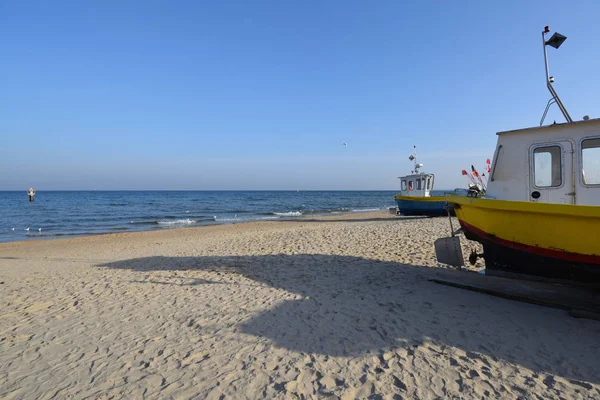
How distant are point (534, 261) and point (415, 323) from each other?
2143 millimetres

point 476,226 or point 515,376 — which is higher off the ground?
point 476,226

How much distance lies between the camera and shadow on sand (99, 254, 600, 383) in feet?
12.2

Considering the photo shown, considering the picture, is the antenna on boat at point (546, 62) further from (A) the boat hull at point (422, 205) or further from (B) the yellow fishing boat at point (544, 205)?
(A) the boat hull at point (422, 205)

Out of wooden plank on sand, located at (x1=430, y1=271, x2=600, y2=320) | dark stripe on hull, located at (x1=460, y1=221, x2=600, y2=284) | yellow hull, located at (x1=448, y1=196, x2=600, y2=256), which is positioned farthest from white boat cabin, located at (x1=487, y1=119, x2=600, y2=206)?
wooden plank on sand, located at (x1=430, y1=271, x2=600, y2=320)

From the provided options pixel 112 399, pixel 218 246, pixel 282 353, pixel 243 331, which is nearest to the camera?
pixel 112 399

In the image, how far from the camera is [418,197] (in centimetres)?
2141

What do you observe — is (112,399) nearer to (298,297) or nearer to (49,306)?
(298,297)

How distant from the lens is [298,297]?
18.7 ft

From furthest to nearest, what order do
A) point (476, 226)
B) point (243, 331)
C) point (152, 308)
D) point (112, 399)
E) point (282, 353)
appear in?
point (476, 226) → point (152, 308) → point (243, 331) → point (282, 353) → point (112, 399)

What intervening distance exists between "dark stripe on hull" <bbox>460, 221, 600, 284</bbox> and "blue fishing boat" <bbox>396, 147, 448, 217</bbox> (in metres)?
15.4

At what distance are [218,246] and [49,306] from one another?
20.3ft

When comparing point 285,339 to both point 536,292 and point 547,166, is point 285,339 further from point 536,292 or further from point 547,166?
point 547,166

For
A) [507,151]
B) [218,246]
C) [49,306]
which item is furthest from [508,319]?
[218,246]

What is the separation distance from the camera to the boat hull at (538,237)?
4383 millimetres
